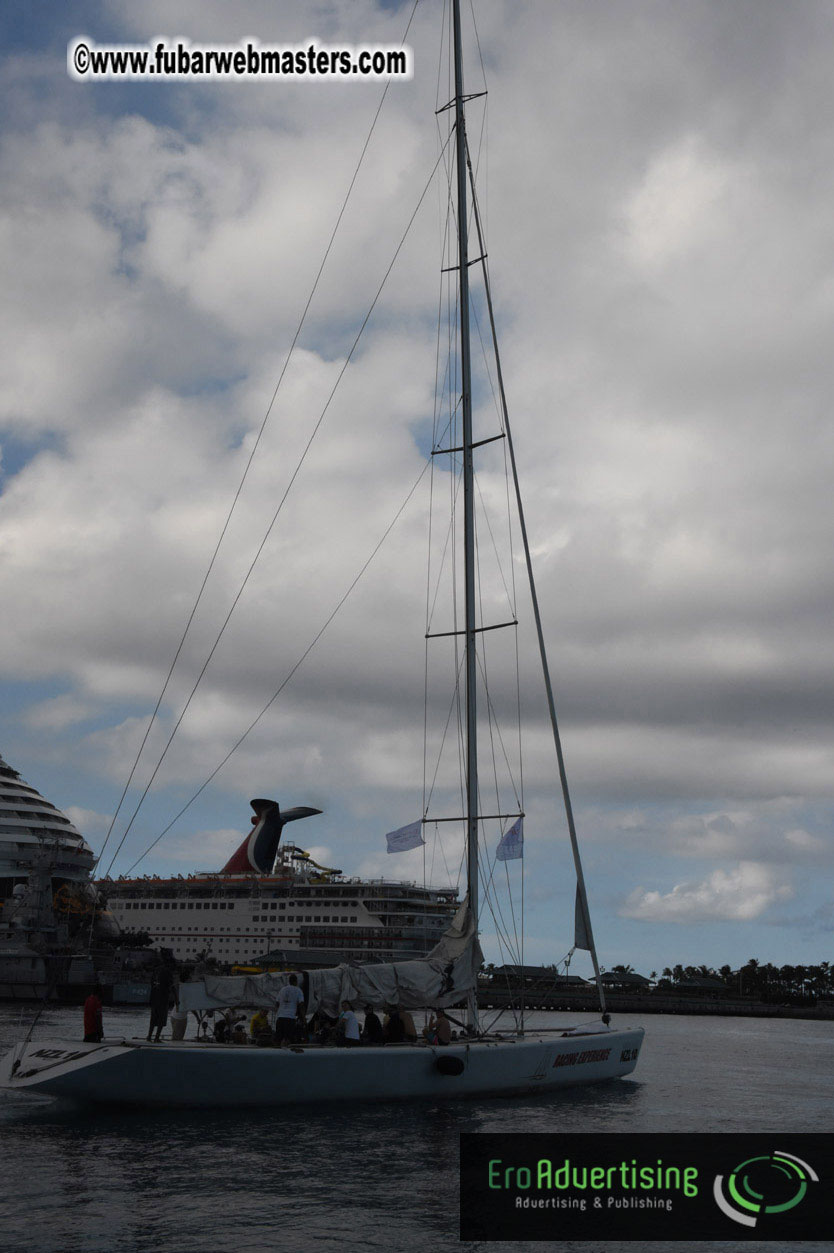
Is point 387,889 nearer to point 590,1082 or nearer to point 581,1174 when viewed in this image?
point 590,1082

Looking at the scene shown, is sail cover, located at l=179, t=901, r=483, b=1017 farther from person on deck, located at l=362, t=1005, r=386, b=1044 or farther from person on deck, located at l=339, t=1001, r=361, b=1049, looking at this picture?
person on deck, located at l=339, t=1001, r=361, b=1049

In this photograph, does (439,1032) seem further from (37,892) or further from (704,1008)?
(704,1008)

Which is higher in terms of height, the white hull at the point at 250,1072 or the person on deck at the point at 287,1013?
the person on deck at the point at 287,1013

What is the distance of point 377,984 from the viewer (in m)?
22.5

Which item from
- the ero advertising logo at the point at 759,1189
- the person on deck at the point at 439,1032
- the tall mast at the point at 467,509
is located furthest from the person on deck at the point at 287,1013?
the ero advertising logo at the point at 759,1189

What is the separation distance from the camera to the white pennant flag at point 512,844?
23125mm

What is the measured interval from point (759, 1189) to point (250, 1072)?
28.5ft

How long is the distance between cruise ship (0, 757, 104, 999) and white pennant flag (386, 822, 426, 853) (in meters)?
49.4

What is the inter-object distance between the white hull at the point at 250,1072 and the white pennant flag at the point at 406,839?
4.22 meters

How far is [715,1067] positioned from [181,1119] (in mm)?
29534

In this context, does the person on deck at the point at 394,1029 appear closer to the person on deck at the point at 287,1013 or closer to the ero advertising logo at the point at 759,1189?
the person on deck at the point at 287,1013

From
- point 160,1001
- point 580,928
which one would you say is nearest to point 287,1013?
point 160,1001

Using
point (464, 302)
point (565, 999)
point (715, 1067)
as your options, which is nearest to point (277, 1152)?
point (464, 302)

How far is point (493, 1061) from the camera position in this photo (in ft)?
70.6
